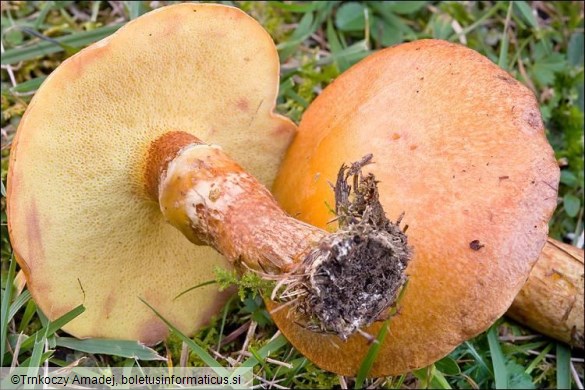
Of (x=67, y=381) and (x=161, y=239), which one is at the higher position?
(x=161, y=239)

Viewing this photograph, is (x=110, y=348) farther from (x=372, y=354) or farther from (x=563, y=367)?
(x=563, y=367)

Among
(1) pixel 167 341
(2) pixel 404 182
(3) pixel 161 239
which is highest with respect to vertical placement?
(2) pixel 404 182

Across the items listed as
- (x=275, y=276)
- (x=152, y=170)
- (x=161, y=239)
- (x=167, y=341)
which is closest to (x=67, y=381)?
(x=167, y=341)

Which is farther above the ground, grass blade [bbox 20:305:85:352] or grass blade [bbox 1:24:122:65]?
grass blade [bbox 1:24:122:65]

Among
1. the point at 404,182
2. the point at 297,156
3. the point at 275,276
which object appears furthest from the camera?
the point at 297,156

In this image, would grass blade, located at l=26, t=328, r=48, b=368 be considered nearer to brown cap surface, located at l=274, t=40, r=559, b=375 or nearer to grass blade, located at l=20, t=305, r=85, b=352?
grass blade, located at l=20, t=305, r=85, b=352

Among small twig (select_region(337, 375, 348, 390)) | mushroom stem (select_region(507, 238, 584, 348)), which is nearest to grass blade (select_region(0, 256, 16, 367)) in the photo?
small twig (select_region(337, 375, 348, 390))

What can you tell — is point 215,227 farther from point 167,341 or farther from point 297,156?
point 167,341

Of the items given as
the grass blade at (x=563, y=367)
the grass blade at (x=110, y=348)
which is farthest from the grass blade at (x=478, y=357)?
the grass blade at (x=110, y=348)
